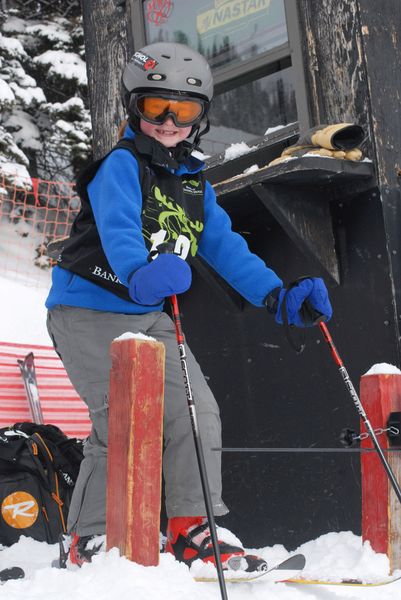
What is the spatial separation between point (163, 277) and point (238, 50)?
315 cm

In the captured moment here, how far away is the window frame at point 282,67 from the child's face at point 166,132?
158 cm

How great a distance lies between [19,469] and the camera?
557 cm

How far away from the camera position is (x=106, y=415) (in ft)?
12.6

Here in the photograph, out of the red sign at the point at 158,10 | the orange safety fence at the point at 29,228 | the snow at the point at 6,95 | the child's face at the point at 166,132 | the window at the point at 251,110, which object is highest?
the snow at the point at 6,95

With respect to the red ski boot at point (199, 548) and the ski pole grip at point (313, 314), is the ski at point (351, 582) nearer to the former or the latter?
the red ski boot at point (199, 548)

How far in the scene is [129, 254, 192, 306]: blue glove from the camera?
3.32 meters

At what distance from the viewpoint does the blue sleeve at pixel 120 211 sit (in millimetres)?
3502

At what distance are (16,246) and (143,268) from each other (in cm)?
1710

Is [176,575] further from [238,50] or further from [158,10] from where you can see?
[158,10]

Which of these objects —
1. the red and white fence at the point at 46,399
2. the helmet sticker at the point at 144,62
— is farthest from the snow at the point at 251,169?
the red and white fence at the point at 46,399

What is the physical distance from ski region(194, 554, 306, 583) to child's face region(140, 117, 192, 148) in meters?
1.86

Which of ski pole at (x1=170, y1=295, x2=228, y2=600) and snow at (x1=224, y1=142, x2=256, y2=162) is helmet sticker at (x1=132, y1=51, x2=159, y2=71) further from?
snow at (x1=224, y1=142, x2=256, y2=162)

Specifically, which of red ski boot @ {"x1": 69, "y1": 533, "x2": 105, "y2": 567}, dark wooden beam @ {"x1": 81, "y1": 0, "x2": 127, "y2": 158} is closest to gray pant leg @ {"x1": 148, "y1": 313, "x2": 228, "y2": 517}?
red ski boot @ {"x1": 69, "y1": 533, "x2": 105, "y2": 567}

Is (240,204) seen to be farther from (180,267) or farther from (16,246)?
(16,246)
